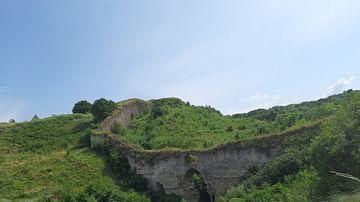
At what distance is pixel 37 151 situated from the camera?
105 feet

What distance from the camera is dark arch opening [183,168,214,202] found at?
25.0m

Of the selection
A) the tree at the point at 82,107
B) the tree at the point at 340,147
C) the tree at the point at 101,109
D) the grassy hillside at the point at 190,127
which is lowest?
the tree at the point at 340,147

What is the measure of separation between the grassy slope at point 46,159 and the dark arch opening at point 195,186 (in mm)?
4681

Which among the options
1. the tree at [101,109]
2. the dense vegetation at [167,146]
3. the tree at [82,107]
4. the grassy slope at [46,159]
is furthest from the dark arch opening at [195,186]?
the tree at [82,107]

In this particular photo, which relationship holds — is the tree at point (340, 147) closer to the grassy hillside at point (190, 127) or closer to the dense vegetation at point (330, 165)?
the dense vegetation at point (330, 165)

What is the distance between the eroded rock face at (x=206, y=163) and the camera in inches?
873

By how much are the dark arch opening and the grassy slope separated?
4681mm

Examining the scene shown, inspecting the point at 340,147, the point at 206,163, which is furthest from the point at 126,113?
the point at 340,147

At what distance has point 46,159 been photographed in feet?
98.0

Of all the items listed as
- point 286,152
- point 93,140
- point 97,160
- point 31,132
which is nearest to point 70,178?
point 97,160

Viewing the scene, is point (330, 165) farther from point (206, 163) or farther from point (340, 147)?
point (206, 163)

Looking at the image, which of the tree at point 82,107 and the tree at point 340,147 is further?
the tree at point 82,107

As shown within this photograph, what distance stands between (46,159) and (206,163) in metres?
12.1

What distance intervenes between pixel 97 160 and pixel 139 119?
12.2m
